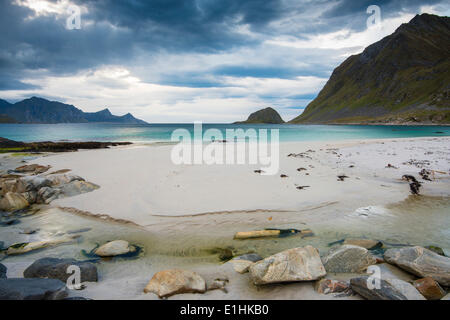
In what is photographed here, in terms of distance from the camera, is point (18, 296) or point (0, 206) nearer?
point (18, 296)

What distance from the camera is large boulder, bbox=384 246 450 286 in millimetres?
4336

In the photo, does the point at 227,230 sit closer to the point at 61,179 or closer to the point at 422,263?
the point at 422,263

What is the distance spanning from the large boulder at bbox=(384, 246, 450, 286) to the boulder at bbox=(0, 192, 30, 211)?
13042mm

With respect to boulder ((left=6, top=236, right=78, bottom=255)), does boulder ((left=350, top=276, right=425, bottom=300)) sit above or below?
above

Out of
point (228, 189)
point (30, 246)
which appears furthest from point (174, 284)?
point (228, 189)

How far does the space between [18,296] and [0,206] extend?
867cm

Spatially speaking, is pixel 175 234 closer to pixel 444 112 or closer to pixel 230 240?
pixel 230 240

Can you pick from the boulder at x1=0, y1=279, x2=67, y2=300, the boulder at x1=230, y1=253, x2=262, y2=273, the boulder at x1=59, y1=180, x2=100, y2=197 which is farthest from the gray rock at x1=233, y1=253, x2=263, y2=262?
the boulder at x1=59, y1=180, x2=100, y2=197

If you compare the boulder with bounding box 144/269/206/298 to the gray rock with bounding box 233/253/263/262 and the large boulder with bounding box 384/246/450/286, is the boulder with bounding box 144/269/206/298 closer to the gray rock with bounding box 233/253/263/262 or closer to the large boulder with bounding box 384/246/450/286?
the gray rock with bounding box 233/253/263/262

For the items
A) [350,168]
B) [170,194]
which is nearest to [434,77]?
[350,168]

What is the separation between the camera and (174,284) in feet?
13.8

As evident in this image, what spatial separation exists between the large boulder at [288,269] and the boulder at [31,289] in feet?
11.1

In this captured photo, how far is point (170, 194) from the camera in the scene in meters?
10.5

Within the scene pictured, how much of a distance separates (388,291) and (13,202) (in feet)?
42.3
